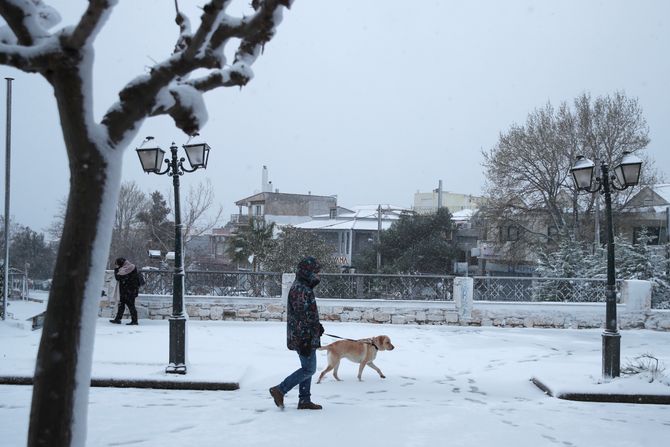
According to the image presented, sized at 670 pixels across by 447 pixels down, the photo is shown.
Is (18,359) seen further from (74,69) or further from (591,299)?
(591,299)

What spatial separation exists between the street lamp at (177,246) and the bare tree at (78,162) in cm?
471

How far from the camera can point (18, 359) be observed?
8.55m

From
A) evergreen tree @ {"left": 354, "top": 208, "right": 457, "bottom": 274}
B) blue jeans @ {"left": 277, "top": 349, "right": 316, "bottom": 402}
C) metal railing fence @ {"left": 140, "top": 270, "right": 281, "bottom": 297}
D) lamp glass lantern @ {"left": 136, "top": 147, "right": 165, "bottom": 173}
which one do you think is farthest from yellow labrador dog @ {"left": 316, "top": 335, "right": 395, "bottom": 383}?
evergreen tree @ {"left": 354, "top": 208, "right": 457, "bottom": 274}

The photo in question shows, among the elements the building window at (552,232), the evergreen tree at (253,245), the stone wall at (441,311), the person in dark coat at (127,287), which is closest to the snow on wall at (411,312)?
the stone wall at (441,311)

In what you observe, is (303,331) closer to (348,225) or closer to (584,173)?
(584,173)

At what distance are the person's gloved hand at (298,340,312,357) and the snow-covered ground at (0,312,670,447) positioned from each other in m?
0.66

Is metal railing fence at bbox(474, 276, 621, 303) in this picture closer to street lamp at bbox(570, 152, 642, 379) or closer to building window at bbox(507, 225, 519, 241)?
street lamp at bbox(570, 152, 642, 379)

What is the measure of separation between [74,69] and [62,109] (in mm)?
238

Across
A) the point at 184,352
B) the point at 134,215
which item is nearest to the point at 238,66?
the point at 184,352

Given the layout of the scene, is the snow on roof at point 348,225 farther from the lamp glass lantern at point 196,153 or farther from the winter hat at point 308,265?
the winter hat at point 308,265

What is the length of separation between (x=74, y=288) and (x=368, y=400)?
475cm

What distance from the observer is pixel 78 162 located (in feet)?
10.1

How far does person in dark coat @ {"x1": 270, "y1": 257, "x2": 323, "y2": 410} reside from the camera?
6148 mm

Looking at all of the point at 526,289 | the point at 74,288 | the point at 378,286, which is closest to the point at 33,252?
the point at 378,286
